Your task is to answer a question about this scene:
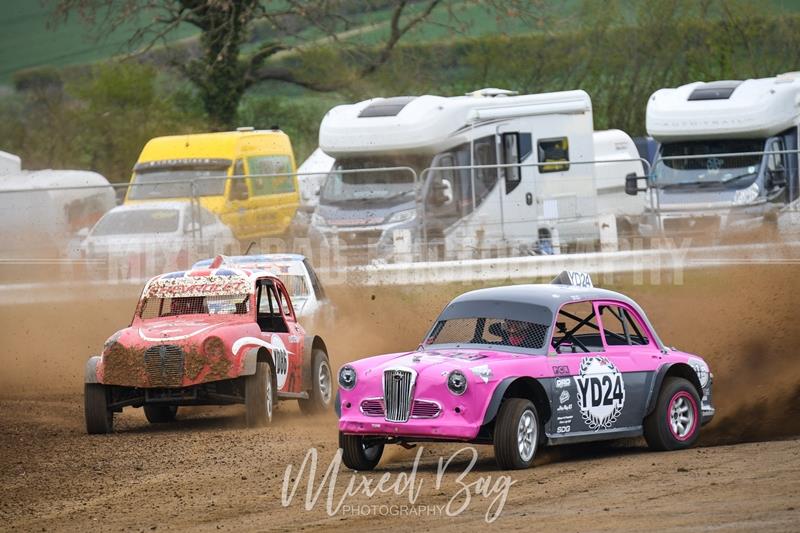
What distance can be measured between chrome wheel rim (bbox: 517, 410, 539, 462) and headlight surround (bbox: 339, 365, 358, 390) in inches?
51.2

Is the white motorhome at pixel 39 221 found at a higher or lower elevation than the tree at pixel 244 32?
A: lower

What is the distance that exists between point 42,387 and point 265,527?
10.3m

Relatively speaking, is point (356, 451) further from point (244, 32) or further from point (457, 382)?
point (244, 32)

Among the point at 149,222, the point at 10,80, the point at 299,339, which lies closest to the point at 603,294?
the point at 299,339

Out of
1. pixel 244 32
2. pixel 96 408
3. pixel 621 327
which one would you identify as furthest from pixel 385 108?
pixel 244 32

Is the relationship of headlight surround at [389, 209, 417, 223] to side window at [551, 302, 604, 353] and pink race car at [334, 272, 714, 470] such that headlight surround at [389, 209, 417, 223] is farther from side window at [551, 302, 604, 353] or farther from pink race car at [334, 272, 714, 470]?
side window at [551, 302, 604, 353]

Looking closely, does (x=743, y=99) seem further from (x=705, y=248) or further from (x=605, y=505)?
(x=605, y=505)

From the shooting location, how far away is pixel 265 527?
800cm

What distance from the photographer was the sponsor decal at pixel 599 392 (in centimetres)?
1047

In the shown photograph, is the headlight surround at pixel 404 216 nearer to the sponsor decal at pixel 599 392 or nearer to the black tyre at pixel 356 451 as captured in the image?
the sponsor decal at pixel 599 392

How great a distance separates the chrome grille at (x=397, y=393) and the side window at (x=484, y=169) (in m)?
11.5

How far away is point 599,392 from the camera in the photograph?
10602 mm

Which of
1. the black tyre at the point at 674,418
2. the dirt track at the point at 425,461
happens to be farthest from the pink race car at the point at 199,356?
the black tyre at the point at 674,418

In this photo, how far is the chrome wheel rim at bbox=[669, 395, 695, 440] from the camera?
1119 centimetres
